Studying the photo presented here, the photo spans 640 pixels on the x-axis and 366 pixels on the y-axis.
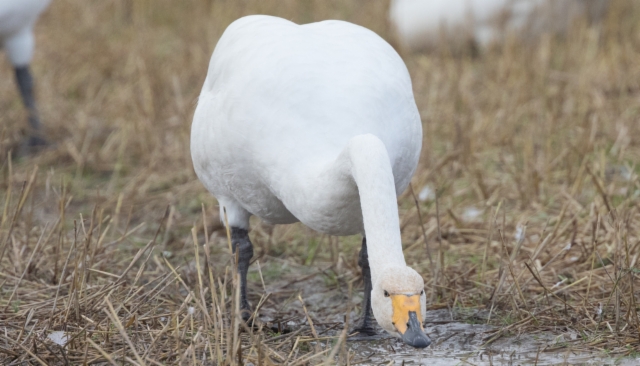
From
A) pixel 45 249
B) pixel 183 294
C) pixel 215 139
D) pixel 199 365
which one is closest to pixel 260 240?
pixel 183 294

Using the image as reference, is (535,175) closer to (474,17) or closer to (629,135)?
(629,135)

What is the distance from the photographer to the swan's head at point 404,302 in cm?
257

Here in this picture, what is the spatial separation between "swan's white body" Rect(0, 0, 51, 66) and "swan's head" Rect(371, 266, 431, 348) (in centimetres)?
436

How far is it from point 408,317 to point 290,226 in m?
2.45

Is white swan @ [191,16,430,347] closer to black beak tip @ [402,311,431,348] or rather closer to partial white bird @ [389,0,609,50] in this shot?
black beak tip @ [402,311,431,348]

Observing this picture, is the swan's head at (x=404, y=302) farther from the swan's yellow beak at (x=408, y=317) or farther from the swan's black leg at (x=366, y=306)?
the swan's black leg at (x=366, y=306)

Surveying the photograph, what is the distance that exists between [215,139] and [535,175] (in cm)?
225

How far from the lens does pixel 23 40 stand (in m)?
6.65

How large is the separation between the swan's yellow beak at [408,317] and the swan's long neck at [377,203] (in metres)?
0.11

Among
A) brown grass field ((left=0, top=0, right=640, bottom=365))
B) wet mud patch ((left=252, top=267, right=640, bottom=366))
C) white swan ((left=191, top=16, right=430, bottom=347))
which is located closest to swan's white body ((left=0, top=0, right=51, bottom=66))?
brown grass field ((left=0, top=0, right=640, bottom=365))

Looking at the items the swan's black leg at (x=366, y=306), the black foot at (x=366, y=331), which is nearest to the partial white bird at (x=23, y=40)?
the swan's black leg at (x=366, y=306)

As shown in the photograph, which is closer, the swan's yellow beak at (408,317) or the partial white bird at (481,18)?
the swan's yellow beak at (408,317)

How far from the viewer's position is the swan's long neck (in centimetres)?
270

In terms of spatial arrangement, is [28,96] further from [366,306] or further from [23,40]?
[366,306]
